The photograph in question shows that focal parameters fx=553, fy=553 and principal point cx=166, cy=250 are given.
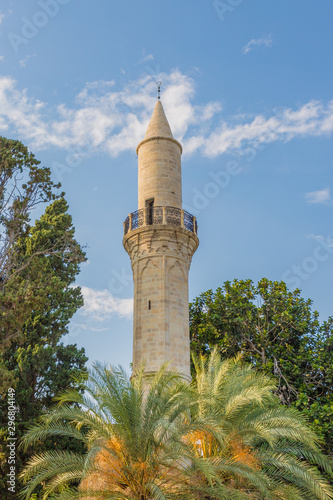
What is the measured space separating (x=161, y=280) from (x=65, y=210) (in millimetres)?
7184

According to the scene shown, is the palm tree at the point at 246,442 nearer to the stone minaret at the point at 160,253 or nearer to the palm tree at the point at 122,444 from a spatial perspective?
the palm tree at the point at 122,444

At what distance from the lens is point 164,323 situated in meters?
18.8

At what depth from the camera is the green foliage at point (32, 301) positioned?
60.8 ft

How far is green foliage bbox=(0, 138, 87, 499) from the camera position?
1853 centimetres

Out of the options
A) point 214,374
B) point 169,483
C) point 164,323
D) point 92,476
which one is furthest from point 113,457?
point 164,323

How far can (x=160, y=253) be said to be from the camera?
20078mm

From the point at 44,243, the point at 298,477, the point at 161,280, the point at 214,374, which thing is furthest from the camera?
the point at 44,243

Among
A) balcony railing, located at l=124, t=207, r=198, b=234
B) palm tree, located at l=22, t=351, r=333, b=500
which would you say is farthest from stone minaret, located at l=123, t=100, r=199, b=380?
palm tree, located at l=22, t=351, r=333, b=500

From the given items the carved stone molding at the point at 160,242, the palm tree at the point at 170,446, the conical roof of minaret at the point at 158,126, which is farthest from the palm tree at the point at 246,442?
the conical roof of minaret at the point at 158,126

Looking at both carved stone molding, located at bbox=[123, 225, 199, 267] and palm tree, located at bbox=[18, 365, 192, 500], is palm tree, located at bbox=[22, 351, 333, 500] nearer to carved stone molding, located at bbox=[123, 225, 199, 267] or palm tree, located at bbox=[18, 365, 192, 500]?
palm tree, located at bbox=[18, 365, 192, 500]

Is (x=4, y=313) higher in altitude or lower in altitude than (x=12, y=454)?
higher

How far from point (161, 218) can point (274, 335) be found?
848 centimetres

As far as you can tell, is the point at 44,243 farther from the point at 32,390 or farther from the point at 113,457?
the point at 113,457

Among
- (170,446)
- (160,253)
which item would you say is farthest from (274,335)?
(170,446)
